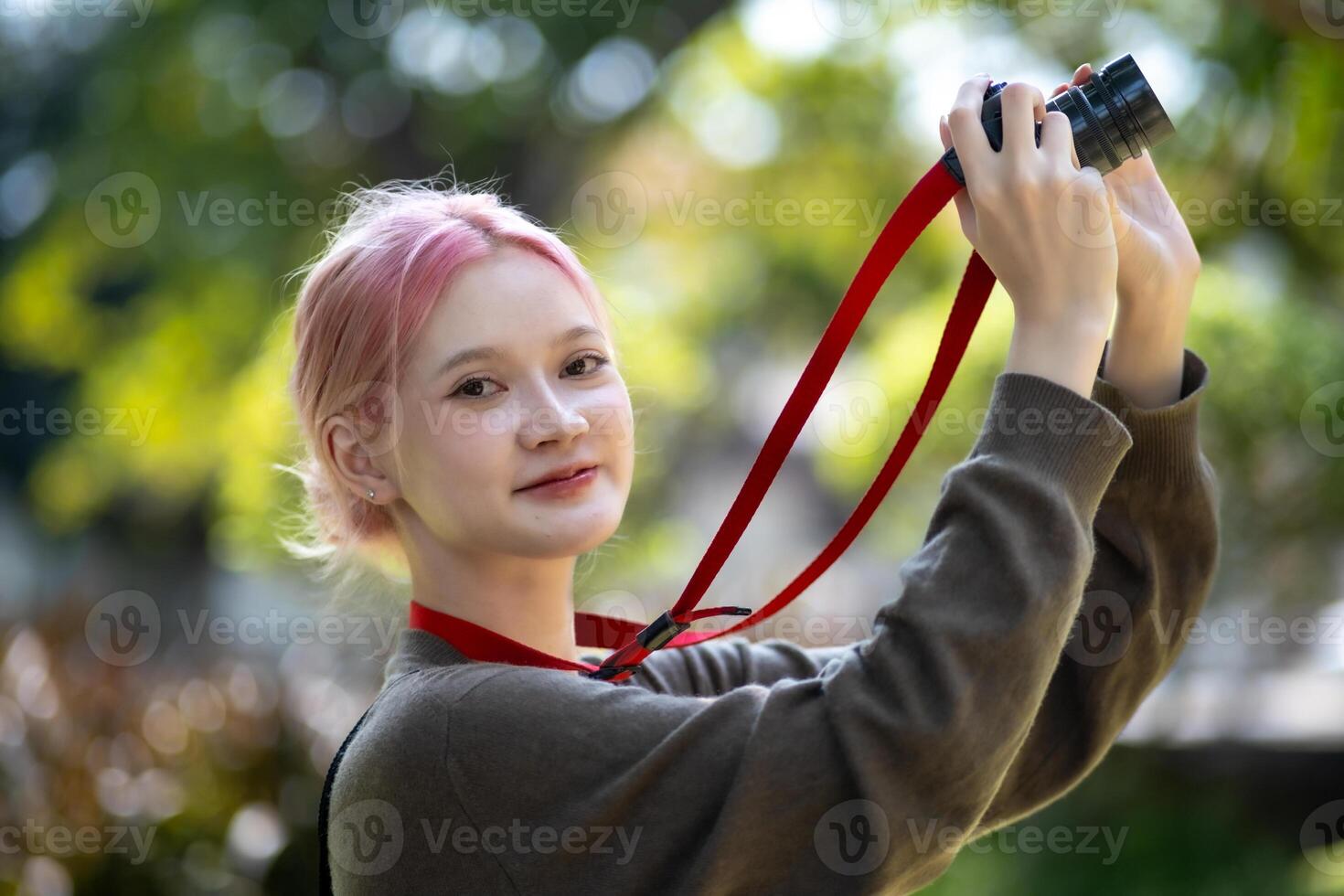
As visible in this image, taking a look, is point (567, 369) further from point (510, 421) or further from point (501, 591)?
point (501, 591)

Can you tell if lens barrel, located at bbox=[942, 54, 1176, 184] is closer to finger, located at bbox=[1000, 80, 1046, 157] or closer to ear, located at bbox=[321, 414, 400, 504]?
finger, located at bbox=[1000, 80, 1046, 157]

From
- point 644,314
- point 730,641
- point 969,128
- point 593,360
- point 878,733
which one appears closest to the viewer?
point 878,733

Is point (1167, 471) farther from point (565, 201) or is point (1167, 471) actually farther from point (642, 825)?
point (565, 201)

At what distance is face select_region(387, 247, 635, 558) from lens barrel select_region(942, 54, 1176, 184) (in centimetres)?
43

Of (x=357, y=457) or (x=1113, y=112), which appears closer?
(x=1113, y=112)

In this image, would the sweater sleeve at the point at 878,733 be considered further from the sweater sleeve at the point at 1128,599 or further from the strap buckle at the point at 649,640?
the sweater sleeve at the point at 1128,599

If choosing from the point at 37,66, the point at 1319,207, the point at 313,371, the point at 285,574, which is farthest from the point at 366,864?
the point at 37,66

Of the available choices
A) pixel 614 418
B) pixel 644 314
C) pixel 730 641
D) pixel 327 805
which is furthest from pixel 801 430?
pixel 644 314

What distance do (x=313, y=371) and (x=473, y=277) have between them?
0.25 metres

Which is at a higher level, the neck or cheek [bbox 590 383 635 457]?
cheek [bbox 590 383 635 457]

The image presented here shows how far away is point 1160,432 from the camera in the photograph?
1.37 m

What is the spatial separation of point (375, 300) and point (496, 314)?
0.44ft

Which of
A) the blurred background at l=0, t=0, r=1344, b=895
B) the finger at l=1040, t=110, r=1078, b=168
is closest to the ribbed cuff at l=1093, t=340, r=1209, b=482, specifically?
the finger at l=1040, t=110, r=1078, b=168

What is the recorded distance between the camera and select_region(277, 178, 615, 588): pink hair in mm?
1393
